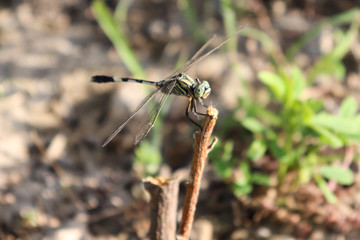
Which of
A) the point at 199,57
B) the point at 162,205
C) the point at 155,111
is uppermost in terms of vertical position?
the point at 199,57

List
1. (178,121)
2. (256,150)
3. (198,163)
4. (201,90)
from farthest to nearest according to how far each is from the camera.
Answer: (178,121) → (256,150) → (201,90) → (198,163)

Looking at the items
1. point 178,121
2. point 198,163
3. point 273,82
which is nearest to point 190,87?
point 198,163

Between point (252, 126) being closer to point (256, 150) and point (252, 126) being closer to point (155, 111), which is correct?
point (256, 150)

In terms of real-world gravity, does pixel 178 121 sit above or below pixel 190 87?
above

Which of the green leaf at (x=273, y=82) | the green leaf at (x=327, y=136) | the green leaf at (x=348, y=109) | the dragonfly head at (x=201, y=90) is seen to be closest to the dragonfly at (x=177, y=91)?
the dragonfly head at (x=201, y=90)

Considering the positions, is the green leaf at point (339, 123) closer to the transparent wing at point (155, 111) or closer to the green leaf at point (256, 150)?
the green leaf at point (256, 150)

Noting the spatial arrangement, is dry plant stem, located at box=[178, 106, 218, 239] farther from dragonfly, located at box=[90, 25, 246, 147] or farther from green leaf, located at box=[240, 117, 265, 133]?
green leaf, located at box=[240, 117, 265, 133]

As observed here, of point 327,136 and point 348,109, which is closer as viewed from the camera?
point 327,136

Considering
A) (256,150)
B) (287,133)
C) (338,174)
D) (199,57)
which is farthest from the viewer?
(287,133)

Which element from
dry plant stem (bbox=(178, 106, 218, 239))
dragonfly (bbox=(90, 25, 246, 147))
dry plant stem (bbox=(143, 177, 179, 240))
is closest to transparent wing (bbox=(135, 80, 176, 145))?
dragonfly (bbox=(90, 25, 246, 147))
